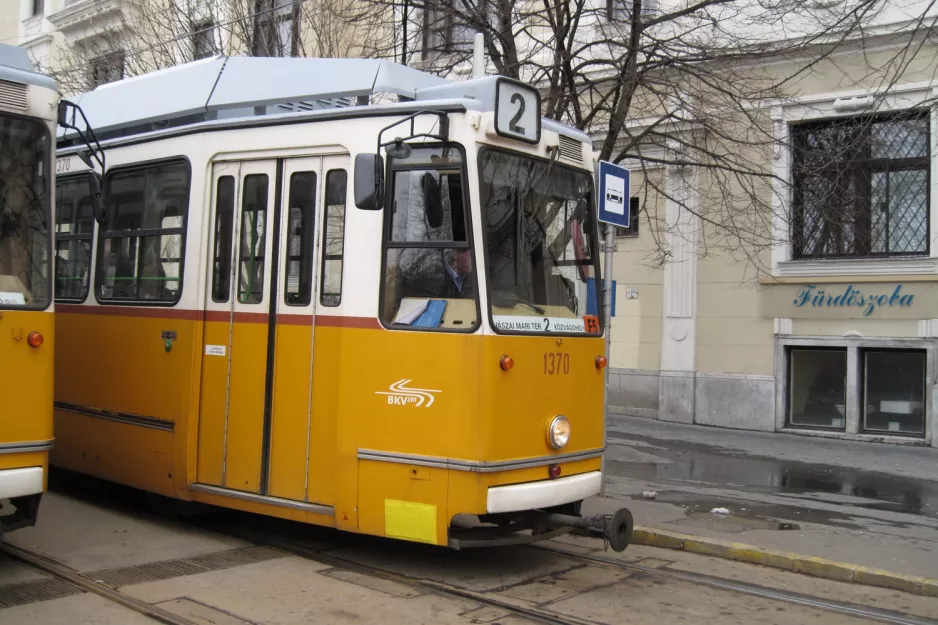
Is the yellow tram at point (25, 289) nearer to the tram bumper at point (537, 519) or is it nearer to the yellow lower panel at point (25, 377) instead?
the yellow lower panel at point (25, 377)

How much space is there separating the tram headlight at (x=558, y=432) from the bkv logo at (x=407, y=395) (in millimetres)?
914

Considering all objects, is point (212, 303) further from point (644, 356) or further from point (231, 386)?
point (644, 356)

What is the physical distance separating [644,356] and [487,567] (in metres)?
10.9

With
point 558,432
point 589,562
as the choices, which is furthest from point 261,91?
point 589,562

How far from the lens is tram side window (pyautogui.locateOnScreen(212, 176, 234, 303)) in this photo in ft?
24.0

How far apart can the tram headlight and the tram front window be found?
651 mm

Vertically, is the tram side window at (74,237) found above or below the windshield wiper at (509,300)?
above

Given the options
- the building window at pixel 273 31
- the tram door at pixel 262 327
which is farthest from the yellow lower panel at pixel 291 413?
the building window at pixel 273 31

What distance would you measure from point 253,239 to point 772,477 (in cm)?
773

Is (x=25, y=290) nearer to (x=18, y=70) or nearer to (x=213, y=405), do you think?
(x=18, y=70)

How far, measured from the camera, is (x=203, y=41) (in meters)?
16.7

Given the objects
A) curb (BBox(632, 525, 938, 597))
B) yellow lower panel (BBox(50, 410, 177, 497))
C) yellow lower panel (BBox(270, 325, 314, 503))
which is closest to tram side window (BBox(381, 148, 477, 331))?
yellow lower panel (BBox(270, 325, 314, 503))

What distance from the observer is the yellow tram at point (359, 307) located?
6.23 metres

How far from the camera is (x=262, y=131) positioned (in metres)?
7.12
